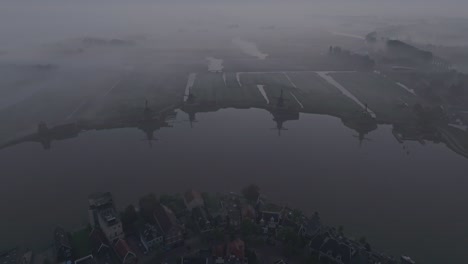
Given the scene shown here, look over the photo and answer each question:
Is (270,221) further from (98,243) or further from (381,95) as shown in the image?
(381,95)

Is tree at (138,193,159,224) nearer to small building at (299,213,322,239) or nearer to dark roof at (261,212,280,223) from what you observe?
dark roof at (261,212,280,223)

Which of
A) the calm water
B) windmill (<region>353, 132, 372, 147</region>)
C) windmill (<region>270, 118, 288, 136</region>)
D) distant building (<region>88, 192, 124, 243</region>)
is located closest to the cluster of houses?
distant building (<region>88, 192, 124, 243</region>)

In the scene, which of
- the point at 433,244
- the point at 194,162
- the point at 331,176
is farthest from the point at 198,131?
the point at 433,244

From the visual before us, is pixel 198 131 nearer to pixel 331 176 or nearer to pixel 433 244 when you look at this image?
pixel 331 176

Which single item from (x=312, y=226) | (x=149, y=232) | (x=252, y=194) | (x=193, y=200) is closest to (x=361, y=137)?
(x=252, y=194)

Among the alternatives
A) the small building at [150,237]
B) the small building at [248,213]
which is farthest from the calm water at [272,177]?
the small building at [150,237]

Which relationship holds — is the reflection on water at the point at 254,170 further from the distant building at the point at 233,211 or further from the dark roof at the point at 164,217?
the dark roof at the point at 164,217
